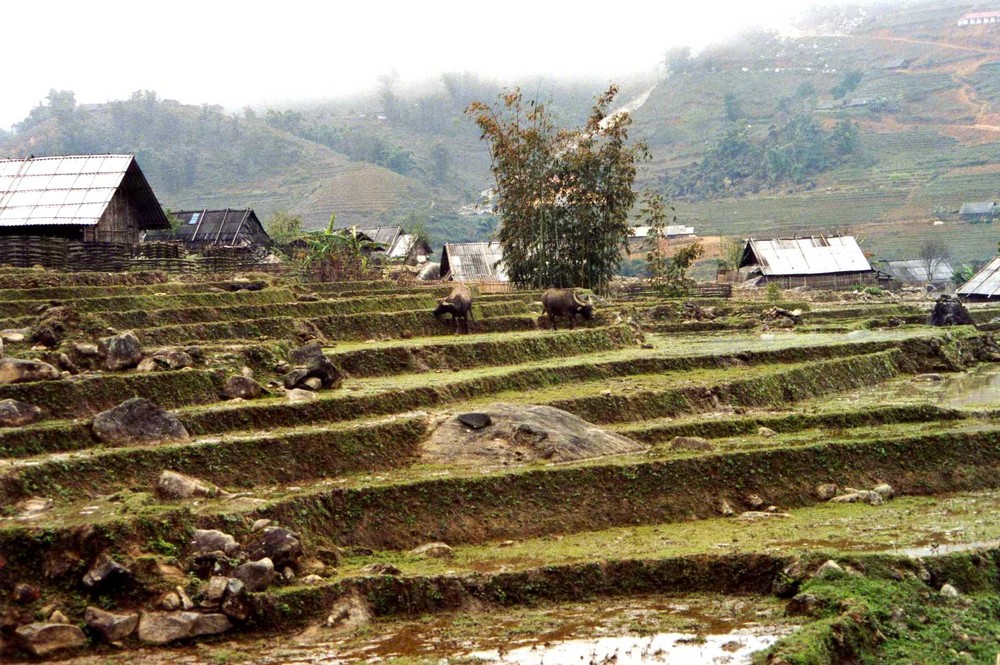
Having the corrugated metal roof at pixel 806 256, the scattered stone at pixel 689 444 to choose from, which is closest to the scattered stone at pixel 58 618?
the scattered stone at pixel 689 444

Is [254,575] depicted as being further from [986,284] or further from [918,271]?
[918,271]

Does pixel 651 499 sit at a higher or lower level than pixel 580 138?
lower

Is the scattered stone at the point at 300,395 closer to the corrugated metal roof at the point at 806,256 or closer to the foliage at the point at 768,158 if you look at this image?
the corrugated metal roof at the point at 806,256

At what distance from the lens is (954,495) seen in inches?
624

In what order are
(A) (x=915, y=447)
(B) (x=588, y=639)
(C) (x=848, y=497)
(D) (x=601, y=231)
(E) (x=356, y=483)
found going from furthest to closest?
(D) (x=601, y=231) → (A) (x=915, y=447) → (C) (x=848, y=497) → (E) (x=356, y=483) → (B) (x=588, y=639)

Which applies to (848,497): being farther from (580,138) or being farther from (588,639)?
(580,138)

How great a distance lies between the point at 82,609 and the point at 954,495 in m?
10.9

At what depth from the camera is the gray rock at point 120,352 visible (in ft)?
55.0

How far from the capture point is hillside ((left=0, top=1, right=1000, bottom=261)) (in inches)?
3354

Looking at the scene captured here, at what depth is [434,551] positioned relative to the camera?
42.8 ft

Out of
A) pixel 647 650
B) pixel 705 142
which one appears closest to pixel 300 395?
pixel 647 650

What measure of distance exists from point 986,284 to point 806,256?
30.9 feet

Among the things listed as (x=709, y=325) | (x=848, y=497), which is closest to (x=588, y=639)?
(x=848, y=497)

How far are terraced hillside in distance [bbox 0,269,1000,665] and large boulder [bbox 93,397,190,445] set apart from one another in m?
0.03
